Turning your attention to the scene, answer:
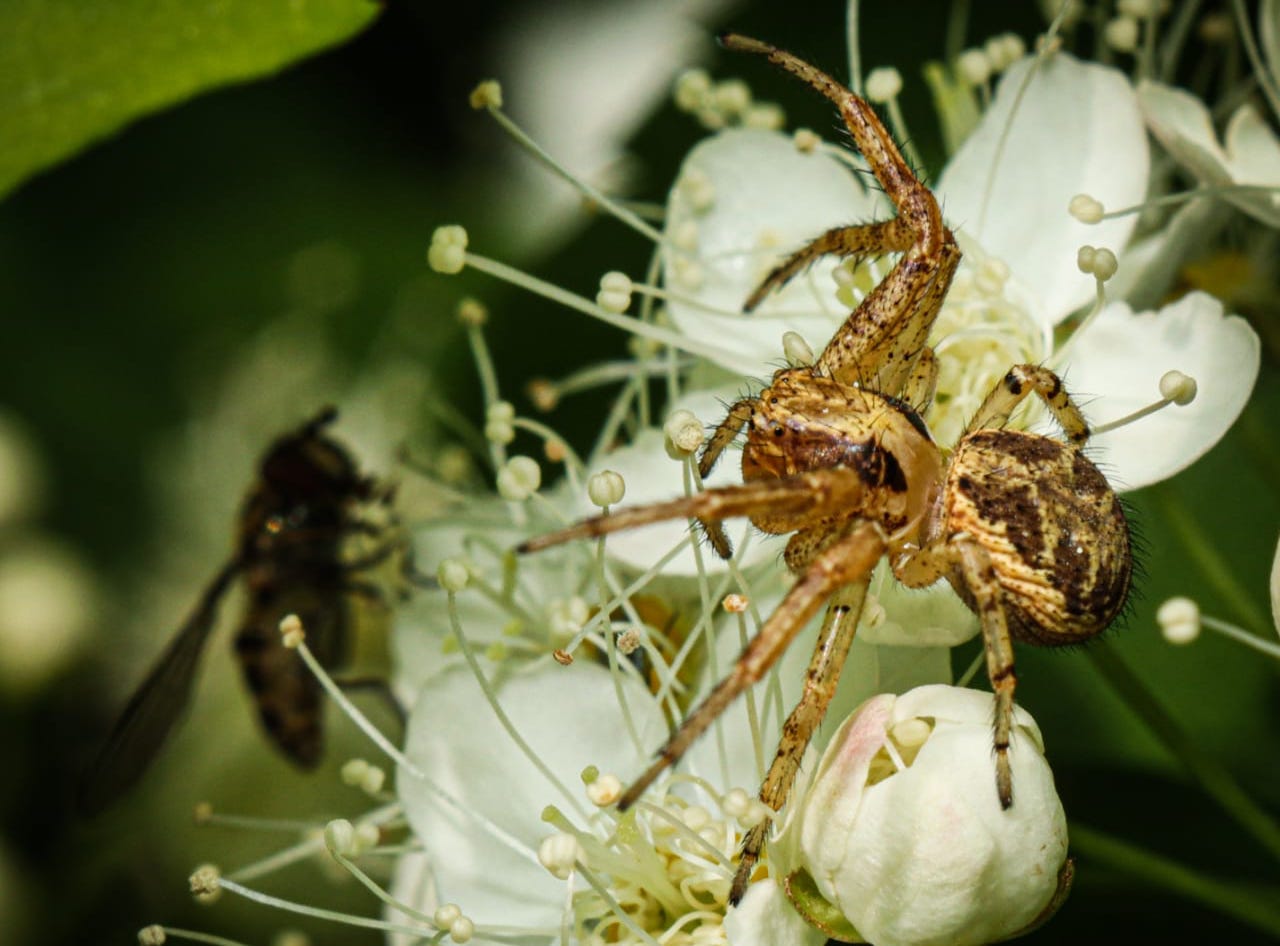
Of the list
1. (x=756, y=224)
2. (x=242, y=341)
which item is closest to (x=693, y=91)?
(x=756, y=224)

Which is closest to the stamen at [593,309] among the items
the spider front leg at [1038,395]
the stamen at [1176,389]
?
the spider front leg at [1038,395]

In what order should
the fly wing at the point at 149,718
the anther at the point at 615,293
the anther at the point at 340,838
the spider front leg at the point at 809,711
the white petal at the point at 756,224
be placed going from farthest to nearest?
1. the fly wing at the point at 149,718
2. the white petal at the point at 756,224
3. the anther at the point at 615,293
4. the anther at the point at 340,838
5. the spider front leg at the point at 809,711

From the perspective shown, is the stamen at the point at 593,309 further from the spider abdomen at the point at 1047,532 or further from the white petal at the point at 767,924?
the white petal at the point at 767,924

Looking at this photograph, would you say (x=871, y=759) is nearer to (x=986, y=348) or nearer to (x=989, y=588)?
(x=989, y=588)

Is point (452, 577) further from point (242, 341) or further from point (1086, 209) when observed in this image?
point (242, 341)

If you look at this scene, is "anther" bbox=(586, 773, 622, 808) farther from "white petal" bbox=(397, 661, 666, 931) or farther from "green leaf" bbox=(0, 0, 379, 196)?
"green leaf" bbox=(0, 0, 379, 196)

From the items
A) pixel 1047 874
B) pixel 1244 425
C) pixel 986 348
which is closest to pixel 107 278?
pixel 986 348

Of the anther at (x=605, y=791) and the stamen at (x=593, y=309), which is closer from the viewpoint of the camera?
the anther at (x=605, y=791)
